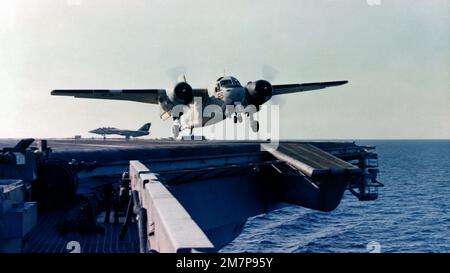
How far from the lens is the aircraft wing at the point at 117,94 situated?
37.8 meters

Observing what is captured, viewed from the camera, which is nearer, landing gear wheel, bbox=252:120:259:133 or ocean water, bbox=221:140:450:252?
landing gear wheel, bbox=252:120:259:133

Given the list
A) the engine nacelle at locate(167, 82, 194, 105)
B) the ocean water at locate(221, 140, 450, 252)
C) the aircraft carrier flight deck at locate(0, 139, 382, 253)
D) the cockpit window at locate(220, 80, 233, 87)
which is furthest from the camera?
the ocean water at locate(221, 140, 450, 252)

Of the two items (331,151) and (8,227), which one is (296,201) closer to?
(331,151)

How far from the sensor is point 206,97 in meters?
37.8

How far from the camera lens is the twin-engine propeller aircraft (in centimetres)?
3344

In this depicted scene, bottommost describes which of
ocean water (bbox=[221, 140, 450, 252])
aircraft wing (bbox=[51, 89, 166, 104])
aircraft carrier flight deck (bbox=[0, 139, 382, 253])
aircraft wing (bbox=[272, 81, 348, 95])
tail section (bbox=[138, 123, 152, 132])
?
ocean water (bbox=[221, 140, 450, 252])

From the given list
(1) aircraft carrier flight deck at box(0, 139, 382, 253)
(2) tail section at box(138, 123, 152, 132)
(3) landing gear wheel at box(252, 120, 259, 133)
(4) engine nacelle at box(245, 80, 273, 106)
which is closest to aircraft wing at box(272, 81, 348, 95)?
(3) landing gear wheel at box(252, 120, 259, 133)

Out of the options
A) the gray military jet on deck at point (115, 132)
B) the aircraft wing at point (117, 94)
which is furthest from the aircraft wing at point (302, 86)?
the gray military jet on deck at point (115, 132)

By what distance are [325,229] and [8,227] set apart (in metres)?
39.2

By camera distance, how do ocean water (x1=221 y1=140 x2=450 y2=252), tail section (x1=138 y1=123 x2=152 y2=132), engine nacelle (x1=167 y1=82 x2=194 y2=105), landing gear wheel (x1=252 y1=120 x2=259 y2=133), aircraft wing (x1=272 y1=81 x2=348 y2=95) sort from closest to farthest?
Result: engine nacelle (x1=167 y1=82 x2=194 y2=105) < landing gear wheel (x1=252 y1=120 x2=259 y2=133) < ocean water (x1=221 y1=140 x2=450 y2=252) < aircraft wing (x1=272 y1=81 x2=348 y2=95) < tail section (x1=138 y1=123 x2=152 y2=132)

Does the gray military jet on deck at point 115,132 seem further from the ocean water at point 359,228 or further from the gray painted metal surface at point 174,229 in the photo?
the gray painted metal surface at point 174,229

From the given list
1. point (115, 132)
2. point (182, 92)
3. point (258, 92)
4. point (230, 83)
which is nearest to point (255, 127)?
point (258, 92)

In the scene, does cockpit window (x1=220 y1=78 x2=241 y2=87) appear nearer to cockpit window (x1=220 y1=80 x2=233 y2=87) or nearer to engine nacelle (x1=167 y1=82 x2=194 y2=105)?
cockpit window (x1=220 y1=80 x2=233 y2=87)

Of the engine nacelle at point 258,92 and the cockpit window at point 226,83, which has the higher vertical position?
the cockpit window at point 226,83
